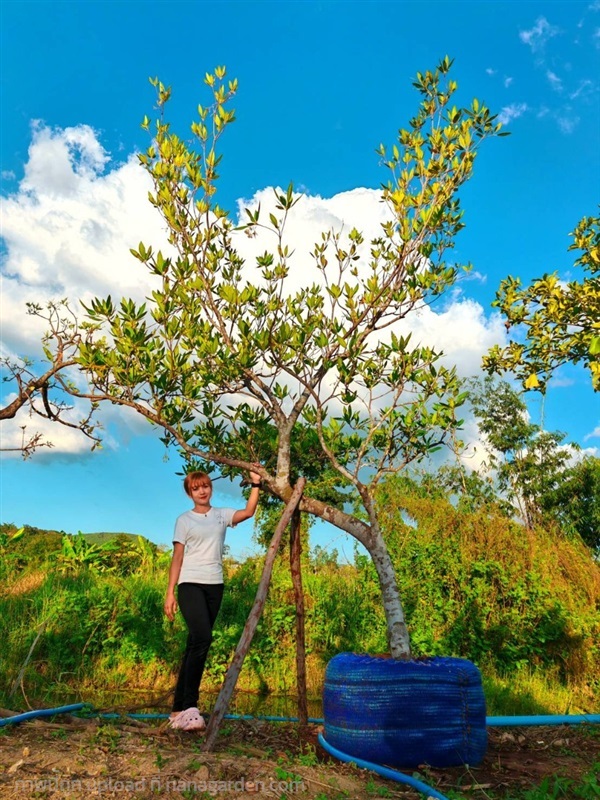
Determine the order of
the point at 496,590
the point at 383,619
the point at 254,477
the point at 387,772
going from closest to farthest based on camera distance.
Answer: the point at 387,772 → the point at 254,477 → the point at 496,590 → the point at 383,619

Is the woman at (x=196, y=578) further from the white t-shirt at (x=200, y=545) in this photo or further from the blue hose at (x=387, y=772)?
the blue hose at (x=387, y=772)

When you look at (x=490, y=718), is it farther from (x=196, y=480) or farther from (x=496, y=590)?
(x=496, y=590)

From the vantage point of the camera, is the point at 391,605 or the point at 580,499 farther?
the point at 580,499

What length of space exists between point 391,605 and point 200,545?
5.85 feet

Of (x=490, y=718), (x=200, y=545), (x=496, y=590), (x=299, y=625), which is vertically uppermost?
(x=496, y=590)

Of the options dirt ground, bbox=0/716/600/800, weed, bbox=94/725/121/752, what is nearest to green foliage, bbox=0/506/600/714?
dirt ground, bbox=0/716/600/800

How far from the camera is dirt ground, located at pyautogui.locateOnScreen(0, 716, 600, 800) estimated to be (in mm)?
3812

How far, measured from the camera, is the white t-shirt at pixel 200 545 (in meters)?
5.86

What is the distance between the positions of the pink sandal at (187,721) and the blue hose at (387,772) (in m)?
1.05

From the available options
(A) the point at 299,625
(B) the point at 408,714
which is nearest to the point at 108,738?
(A) the point at 299,625

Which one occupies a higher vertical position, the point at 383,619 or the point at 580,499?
the point at 580,499

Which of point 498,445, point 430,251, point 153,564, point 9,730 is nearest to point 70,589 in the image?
point 153,564

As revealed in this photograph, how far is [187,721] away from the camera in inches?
217

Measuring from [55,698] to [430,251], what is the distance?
827cm
